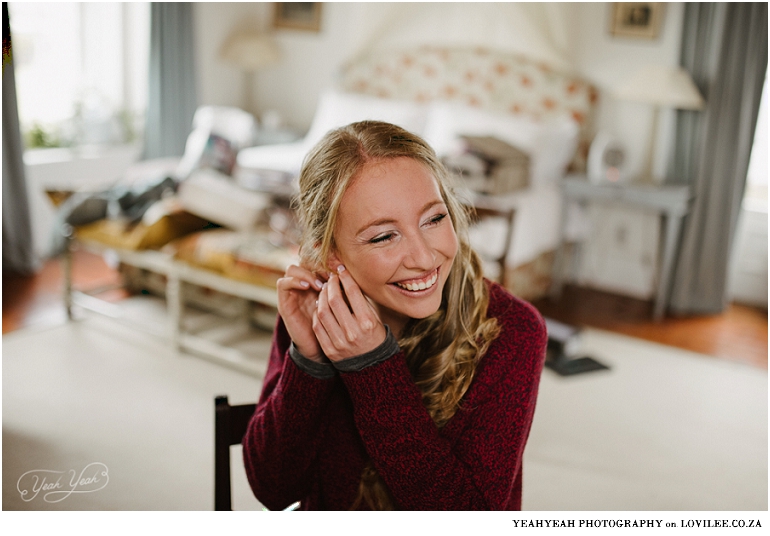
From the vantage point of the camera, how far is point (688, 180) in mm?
3711

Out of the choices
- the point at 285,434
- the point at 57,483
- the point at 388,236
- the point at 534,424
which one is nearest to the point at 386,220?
the point at 388,236

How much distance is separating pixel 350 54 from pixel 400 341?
12.9 ft

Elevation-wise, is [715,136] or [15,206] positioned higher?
[715,136]

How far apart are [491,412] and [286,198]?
2.34 m

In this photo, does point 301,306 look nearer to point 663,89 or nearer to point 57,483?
point 57,483

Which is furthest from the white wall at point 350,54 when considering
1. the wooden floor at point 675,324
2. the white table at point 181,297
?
the white table at point 181,297

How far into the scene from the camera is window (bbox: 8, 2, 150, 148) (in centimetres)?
414

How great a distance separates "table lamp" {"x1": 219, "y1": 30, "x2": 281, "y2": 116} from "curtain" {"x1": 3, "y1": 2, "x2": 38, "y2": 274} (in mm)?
1615

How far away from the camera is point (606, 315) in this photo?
3.68m

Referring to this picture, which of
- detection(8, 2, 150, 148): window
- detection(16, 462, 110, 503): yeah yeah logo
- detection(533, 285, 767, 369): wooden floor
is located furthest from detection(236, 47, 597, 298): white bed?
detection(16, 462, 110, 503): yeah yeah logo

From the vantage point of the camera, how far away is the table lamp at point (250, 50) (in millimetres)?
4922

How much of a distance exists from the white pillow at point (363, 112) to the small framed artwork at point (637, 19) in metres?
1.19

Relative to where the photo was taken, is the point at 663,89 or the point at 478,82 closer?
the point at 663,89

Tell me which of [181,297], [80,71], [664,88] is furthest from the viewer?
[80,71]
